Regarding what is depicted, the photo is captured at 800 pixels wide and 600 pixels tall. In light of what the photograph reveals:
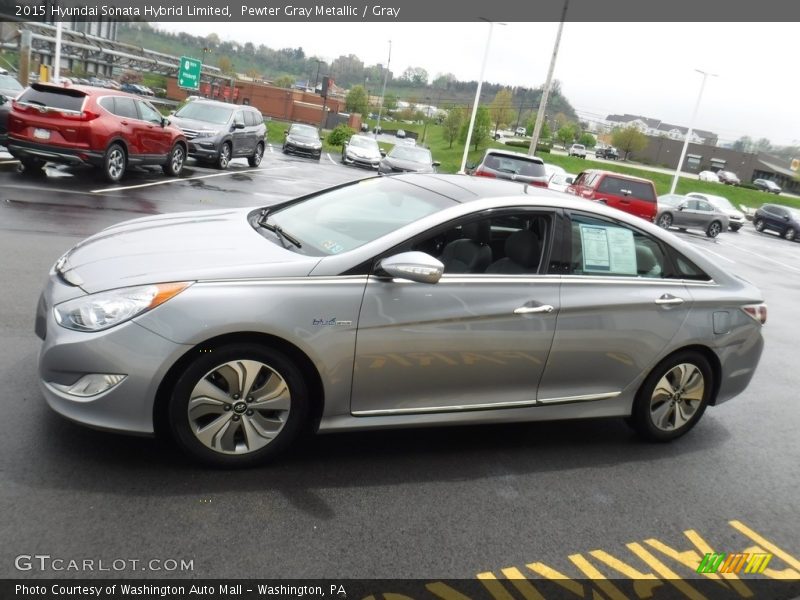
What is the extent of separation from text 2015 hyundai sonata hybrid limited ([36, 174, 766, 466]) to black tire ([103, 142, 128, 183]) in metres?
9.41

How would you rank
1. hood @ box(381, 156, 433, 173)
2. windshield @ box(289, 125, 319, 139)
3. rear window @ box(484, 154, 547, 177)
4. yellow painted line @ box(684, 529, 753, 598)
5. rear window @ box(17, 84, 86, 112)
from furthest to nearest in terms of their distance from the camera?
windshield @ box(289, 125, 319, 139) → hood @ box(381, 156, 433, 173) → rear window @ box(484, 154, 547, 177) → rear window @ box(17, 84, 86, 112) → yellow painted line @ box(684, 529, 753, 598)

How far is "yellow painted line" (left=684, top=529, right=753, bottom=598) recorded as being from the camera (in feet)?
11.0

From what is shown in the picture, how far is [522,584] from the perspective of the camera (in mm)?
3105

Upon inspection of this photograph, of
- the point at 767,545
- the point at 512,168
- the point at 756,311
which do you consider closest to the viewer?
the point at 767,545

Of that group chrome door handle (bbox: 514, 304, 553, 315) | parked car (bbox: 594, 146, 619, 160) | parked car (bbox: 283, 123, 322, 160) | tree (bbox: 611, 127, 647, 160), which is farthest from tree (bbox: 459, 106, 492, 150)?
chrome door handle (bbox: 514, 304, 553, 315)

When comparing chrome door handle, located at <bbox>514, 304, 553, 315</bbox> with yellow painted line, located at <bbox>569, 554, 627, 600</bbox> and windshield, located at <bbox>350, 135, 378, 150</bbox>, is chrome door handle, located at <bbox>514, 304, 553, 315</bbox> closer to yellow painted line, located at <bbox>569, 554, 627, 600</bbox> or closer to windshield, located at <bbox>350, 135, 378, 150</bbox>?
yellow painted line, located at <bbox>569, 554, 627, 600</bbox>

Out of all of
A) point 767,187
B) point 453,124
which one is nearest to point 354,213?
point 453,124

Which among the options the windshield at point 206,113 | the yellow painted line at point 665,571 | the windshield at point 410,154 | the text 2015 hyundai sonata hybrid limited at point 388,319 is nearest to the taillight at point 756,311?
the text 2015 hyundai sonata hybrid limited at point 388,319

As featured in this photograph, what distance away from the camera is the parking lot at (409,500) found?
3.02 m

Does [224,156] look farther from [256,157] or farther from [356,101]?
[356,101]

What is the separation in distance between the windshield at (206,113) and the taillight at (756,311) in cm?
1690

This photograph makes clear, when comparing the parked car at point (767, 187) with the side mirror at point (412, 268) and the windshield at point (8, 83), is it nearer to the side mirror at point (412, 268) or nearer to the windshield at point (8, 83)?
the windshield at point (8, 83)

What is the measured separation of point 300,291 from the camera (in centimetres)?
352

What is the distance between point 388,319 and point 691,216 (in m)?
24.9
